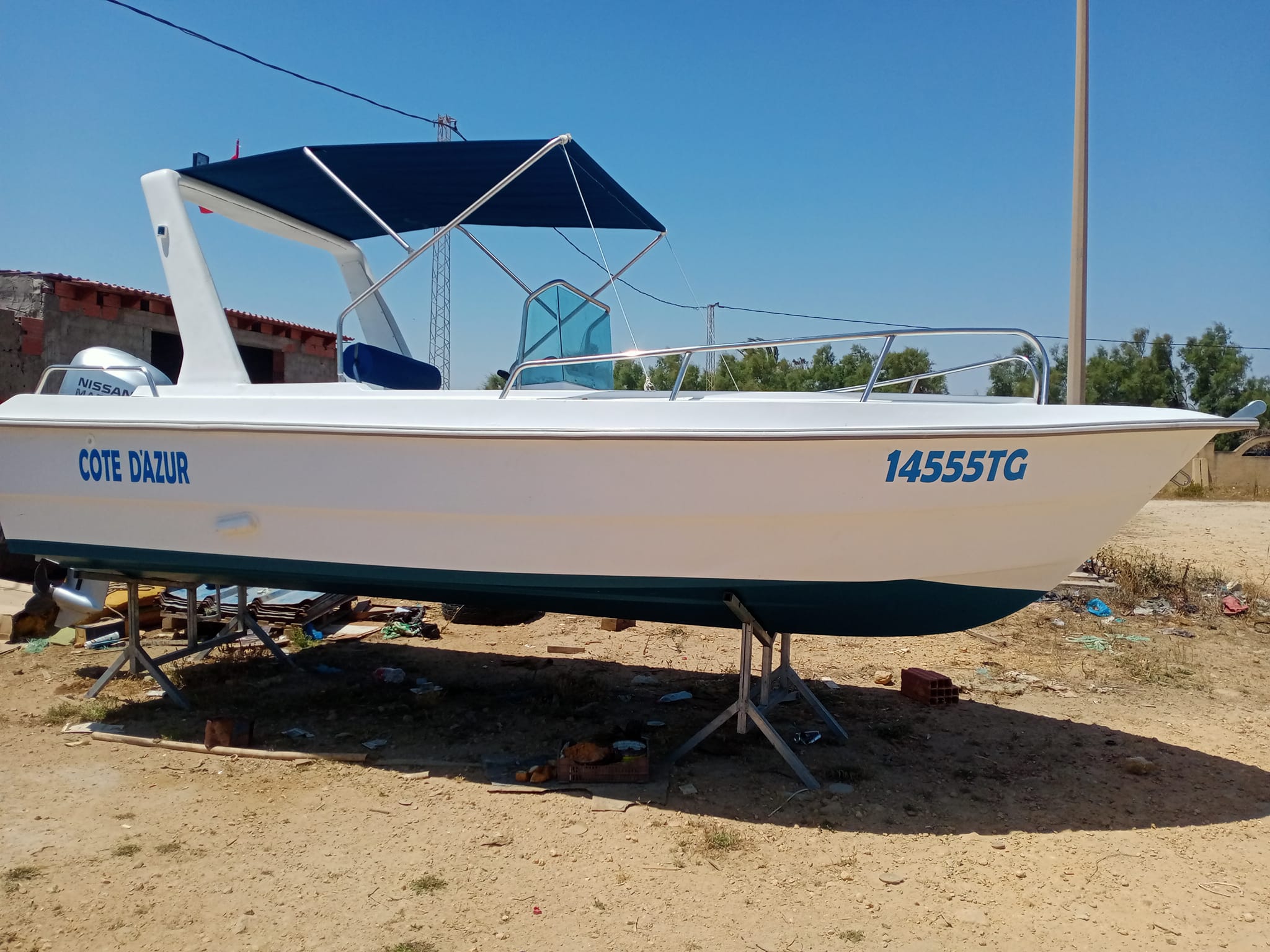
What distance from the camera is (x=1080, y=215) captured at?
269 inches

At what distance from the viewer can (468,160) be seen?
4.18 metres

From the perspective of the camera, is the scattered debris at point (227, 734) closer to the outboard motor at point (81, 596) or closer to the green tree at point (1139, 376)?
the outboard motor at point (81, 596)

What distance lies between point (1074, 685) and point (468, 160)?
163 inches

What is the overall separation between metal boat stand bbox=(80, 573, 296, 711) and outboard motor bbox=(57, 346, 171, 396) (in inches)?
39.9

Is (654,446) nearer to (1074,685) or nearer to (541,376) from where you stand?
(541,376)

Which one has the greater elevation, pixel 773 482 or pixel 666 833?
pixel 773 482

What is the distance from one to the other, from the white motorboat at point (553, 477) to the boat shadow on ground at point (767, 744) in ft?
2.03

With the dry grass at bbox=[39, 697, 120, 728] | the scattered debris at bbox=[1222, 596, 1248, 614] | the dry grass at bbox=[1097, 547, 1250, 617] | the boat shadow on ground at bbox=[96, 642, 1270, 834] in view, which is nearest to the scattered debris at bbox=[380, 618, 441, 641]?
the boat shadow on ground at bbox=[96, 642, 1270, 834]

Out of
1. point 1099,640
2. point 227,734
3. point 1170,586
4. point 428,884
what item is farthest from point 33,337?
point 1170,586

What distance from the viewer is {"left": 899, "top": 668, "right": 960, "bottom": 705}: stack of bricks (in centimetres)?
443

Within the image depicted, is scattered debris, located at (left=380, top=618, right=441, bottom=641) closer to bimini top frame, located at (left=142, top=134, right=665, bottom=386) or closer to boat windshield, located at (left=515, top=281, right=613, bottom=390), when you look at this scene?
bimini top frame, located at (left=142, top=134, right=665, bottom=386)

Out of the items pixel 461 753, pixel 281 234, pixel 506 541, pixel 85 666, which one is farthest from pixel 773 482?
pixel 85 666

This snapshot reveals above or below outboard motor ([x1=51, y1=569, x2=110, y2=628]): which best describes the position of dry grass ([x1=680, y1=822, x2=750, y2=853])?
below

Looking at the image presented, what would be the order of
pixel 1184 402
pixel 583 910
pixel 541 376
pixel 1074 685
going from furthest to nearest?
1. pixel 1184 402
2. pixel 1074 685
3. pixel 541 376
4. pixel 583 910
